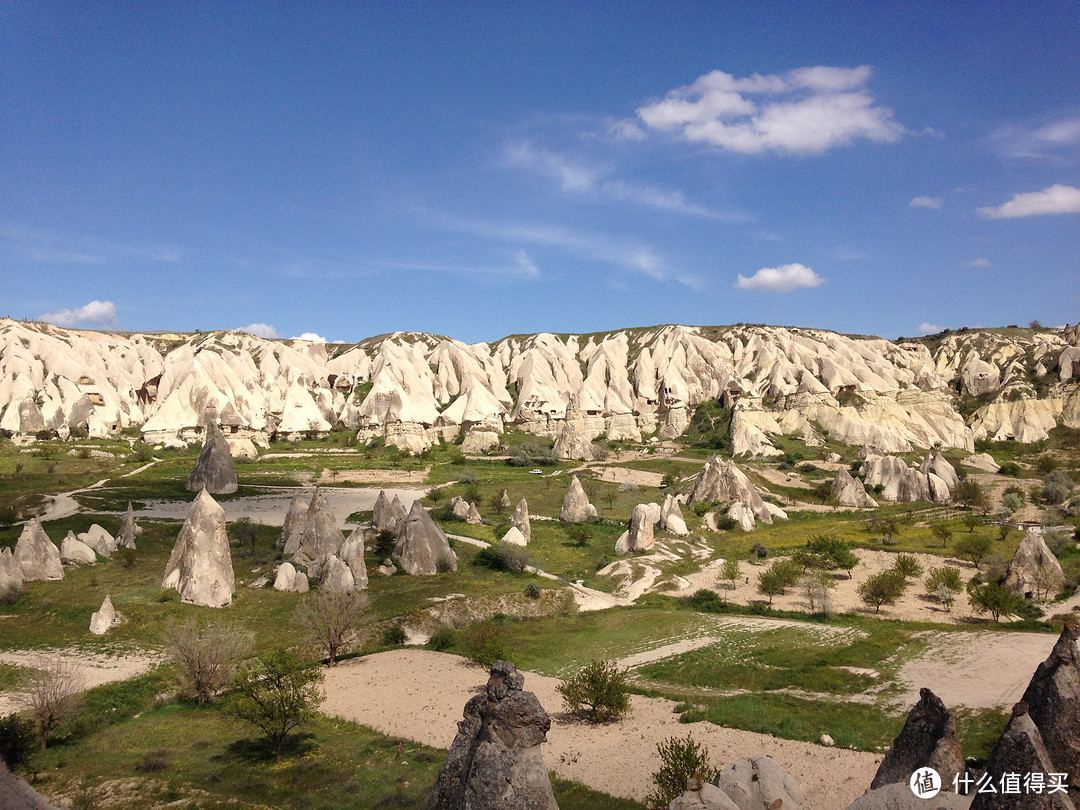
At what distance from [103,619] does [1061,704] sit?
26717 mm

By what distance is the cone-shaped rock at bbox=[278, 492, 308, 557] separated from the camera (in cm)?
3397

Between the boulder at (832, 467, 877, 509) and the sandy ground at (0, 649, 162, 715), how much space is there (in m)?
50.5

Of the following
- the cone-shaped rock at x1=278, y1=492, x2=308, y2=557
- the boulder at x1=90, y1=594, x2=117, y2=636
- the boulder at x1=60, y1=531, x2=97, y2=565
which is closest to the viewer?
the boulder at x1=90, y1=594, x2=117, y2=636

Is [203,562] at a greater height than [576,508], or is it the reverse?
[203,562]

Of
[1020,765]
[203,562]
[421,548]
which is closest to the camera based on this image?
[1020,765]

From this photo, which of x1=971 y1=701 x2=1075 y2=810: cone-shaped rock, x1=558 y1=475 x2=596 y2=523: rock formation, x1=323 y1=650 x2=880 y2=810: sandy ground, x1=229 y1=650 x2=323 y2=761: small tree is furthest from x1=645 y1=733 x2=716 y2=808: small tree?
x1=558 y1=475 x2=596 y2=523: rock formation

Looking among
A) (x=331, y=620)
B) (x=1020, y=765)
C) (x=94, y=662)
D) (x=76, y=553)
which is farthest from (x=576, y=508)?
(x=1020, y=765)

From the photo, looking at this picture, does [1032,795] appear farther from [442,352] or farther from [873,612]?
[442,352]

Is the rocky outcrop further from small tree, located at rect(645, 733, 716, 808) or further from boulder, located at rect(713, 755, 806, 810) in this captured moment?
small tree, located at rect(645, 733, 716, 808)

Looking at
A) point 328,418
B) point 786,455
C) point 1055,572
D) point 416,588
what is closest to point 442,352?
point 328,418

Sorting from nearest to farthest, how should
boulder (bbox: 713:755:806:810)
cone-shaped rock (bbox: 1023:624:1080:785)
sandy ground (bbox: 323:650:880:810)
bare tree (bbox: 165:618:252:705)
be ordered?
cone-shaped rock (bbox: 1023:624:1080:785)
boulder (bbox: 713:755:806:810)
sandy ground (bbox: 323:650:880:810)
bare tree (bbox: 165:618:252:705)

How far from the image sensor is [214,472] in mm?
50469

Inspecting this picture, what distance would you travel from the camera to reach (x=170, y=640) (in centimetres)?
1911

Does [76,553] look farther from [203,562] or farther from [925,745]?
[925,745]
